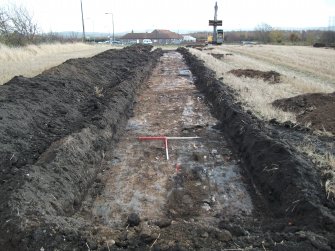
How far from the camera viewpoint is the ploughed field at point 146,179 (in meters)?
4.00

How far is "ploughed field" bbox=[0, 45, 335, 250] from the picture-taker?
158 inches

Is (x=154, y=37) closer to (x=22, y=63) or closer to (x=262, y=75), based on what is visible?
(x=22, y=63)

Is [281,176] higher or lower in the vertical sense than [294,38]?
lower

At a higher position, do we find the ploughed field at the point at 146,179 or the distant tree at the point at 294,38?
the distant tree at the point at 294,38

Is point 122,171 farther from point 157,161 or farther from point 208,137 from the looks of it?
point 208,137

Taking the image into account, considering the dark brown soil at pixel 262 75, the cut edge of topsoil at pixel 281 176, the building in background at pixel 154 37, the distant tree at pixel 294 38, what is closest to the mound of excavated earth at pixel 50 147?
the cut edge of topsoil at pixel 281 176

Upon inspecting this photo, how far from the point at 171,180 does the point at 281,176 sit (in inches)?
73.4

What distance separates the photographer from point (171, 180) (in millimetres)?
6496

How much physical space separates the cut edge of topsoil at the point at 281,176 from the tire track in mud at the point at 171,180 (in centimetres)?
33

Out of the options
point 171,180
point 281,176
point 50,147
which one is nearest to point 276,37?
point 171,180

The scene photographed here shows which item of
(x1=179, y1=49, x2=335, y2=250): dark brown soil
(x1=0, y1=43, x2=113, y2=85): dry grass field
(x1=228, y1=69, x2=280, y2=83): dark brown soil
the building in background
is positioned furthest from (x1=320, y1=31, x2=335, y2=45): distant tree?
the building in background

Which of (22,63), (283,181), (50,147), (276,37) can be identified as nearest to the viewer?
(283,181)

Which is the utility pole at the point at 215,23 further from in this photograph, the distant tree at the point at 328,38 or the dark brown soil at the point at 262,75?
the dark brown soil at the point at 262,75

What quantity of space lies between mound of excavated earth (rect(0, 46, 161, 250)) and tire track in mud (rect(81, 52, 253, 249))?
38 centimetres
